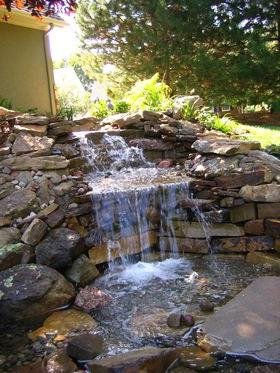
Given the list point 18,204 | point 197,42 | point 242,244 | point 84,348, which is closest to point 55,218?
point 18,204

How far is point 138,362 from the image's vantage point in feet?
9.87

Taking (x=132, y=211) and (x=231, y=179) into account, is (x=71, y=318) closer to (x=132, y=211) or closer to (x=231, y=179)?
(x=132, y=211)

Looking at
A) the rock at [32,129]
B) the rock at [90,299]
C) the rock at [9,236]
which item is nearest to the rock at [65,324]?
A: the rock at [90,299]

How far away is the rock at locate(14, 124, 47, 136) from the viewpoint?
20.6 feet

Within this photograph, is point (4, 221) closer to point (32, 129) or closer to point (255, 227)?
point (32, 129)

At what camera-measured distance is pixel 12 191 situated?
17.8 feet

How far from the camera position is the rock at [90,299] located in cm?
434

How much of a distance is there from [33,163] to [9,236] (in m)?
1.25

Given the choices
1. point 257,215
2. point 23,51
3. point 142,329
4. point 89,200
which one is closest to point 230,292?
point 142,329

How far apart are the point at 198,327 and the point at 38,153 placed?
11.3 feet

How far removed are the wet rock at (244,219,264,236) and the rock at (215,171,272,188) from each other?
0.51 meters

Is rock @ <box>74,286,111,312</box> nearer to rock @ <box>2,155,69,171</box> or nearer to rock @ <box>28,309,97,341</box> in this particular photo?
rock @ <box>28,309,97,341</box>

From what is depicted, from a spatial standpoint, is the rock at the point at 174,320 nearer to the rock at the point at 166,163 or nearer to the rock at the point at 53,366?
the rock at the point at 53,366

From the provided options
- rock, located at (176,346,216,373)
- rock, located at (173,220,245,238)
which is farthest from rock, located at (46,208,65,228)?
rock, located at (176,346,216,373)
